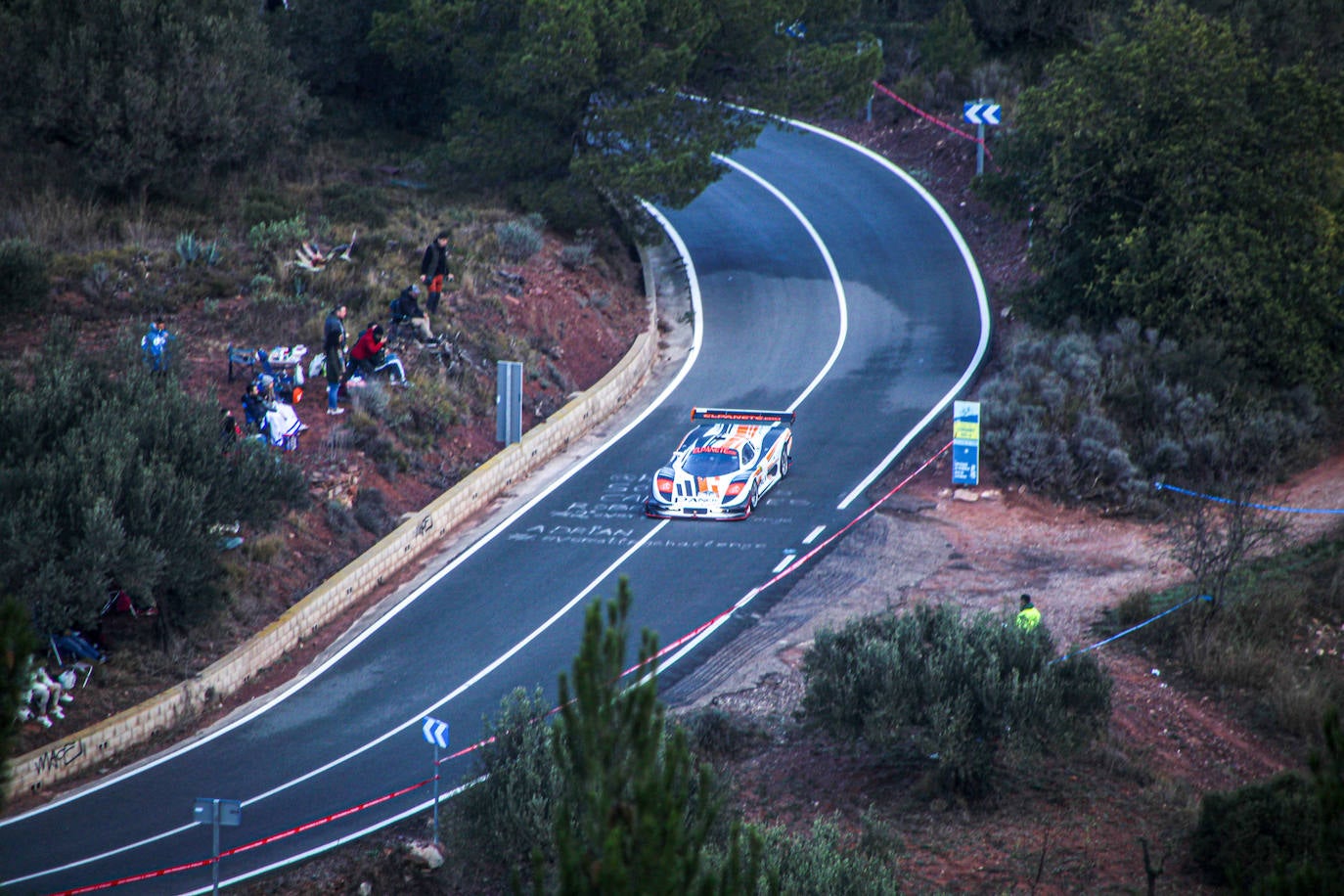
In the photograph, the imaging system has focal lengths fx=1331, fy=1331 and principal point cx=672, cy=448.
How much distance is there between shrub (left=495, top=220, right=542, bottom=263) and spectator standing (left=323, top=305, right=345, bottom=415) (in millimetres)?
8817

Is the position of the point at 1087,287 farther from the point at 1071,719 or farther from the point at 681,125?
the point at 1071,719

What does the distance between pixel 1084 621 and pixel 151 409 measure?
1440 centimetres

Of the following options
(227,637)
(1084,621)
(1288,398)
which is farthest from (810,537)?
(1288,398)

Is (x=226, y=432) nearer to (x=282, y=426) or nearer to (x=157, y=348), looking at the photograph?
(x=282, y=426)

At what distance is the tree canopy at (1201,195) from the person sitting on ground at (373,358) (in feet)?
48.4

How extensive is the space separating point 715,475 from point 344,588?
6.98 meters

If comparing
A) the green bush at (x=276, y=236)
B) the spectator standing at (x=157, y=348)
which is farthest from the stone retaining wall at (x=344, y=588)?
the green bush at (x=276, y=236)

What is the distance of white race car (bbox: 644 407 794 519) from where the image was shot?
24.5 metres

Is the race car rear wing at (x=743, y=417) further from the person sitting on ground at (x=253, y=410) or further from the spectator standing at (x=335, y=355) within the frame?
the person sitting on ground at (x=253, y=410)

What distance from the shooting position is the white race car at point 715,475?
2450cm

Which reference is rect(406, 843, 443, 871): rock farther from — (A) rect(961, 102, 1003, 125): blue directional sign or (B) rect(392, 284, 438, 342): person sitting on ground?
(A) rect(961, 102, 1003, 125): blue directional sign

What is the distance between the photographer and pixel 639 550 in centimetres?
2345

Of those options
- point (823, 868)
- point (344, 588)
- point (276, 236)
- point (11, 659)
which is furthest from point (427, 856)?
point (276, 236)

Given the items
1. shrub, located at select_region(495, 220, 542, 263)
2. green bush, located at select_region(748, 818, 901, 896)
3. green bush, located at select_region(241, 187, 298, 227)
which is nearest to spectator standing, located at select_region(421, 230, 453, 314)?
shrub, located at select_region(495, 220, 542, 263)
